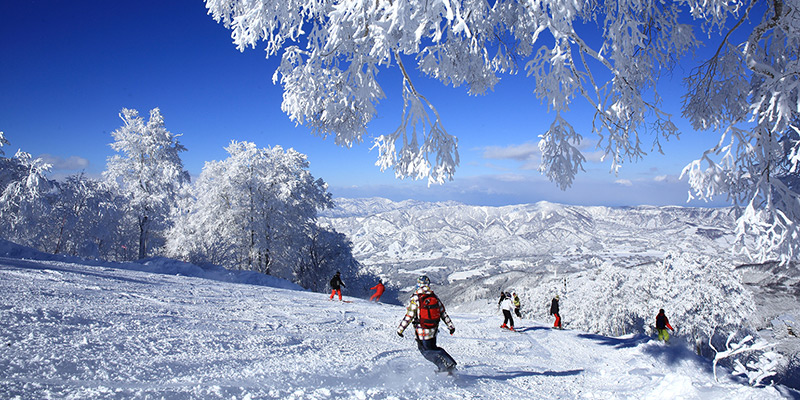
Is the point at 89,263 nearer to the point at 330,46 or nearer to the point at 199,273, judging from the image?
the point at 199,273

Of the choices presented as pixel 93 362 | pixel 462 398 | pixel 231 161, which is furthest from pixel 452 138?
pixel 231 161

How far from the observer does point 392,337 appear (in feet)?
25.1

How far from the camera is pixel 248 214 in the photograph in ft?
74.1

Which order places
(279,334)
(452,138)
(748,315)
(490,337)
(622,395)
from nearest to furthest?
(622,395)
(452,138)
(279,334)
(490,337)
(748,315)

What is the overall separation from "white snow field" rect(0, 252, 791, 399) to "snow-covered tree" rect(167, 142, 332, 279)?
1265cm

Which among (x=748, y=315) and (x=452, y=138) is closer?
(x=452, y=138)

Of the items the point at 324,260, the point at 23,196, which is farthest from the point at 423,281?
the point at 324,260

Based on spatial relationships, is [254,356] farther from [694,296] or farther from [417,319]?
[694,296]

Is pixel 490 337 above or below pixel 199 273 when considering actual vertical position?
below

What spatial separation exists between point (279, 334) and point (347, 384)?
2900 mm

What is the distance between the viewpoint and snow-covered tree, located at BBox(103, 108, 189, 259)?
68.7ft

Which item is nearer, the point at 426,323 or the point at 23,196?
the point at 426,323

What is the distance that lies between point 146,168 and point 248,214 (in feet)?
21.5

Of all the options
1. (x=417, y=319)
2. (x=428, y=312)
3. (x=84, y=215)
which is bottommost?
(x=417, y=319)
